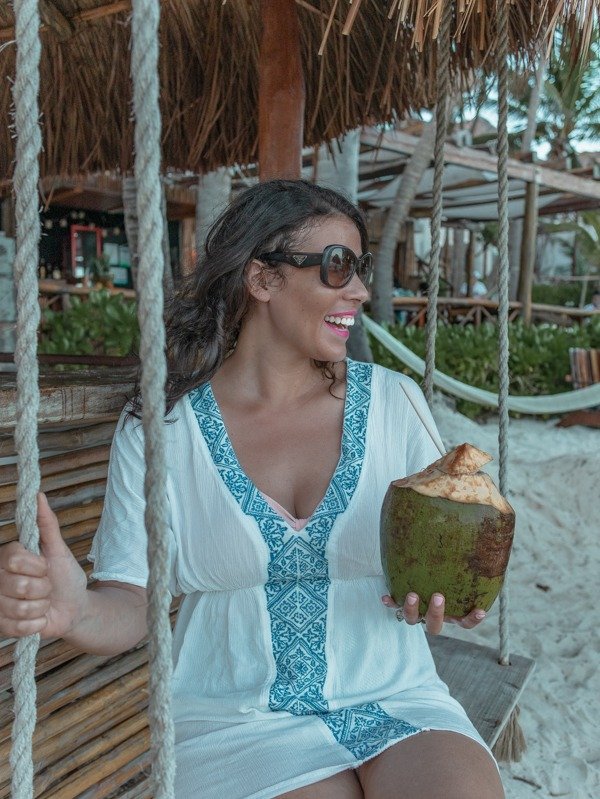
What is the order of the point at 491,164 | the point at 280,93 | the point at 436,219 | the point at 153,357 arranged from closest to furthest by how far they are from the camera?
the point at 153,357
the point at 436,219
the point at 280,93
the point at 491,164

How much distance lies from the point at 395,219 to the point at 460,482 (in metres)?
6.80

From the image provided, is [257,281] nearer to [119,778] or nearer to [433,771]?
[433,771]

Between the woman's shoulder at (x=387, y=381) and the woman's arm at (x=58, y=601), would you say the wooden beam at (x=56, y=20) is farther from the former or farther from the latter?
the woman's arm at (x=58, y=601)

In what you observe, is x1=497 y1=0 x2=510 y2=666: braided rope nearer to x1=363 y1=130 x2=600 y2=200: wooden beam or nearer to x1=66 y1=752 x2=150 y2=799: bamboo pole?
x1=66 y1=752 x2=150 y2=799: bamboo pole

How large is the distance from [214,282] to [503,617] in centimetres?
131

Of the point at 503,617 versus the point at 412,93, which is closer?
the point at 503,617

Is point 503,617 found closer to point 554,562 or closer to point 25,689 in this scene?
point 25,689

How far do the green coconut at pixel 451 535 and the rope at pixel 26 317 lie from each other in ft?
2.11

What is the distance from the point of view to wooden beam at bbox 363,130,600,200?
7617 millimetres

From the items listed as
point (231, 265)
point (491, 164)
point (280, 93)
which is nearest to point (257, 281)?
point (231, 265)

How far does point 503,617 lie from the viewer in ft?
6.98

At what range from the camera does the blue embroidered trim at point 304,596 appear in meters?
1.27

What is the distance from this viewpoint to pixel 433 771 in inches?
44.8

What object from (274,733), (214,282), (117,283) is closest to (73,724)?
(274,733)
